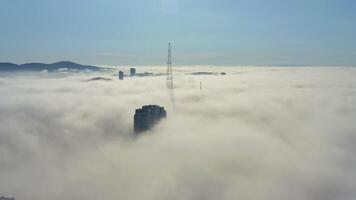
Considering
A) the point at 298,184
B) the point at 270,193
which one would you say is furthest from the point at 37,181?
the point at 298,184

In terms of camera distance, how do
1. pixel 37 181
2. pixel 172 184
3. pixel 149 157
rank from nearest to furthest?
pixel 172 184 → pixel 37 181 → pixel 149 157

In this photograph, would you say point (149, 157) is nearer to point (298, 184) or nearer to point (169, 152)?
point (169, 152)

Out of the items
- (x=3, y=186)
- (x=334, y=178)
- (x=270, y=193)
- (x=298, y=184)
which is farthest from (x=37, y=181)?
(x=334, y=178)

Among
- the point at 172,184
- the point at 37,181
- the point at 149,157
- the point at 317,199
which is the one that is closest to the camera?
the point at 317,199

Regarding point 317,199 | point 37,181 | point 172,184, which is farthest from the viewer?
point 37,181

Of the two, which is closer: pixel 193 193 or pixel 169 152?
pixel 193 193

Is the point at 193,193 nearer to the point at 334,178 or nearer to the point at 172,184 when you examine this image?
the point at 172,184

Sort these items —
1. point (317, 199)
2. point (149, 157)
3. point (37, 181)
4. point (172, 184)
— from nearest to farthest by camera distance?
1. point (317, 199)
2. point (172, 184)
3. point (37, 181)
4. point (149, 157)

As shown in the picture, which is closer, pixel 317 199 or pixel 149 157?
pixel 317 199

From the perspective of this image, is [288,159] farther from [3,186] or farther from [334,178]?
[3,186]
